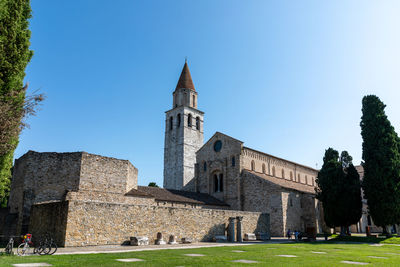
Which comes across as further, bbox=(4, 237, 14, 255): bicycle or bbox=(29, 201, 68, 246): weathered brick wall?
bbox=(29, 201, 68, 246): weathered brick wall

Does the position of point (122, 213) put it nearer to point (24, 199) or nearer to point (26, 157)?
point (24, 199)

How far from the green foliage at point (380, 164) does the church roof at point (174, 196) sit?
16007 millimetres

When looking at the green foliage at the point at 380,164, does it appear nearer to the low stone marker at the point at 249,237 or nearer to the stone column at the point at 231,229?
the low stone marker at the point at 249,237

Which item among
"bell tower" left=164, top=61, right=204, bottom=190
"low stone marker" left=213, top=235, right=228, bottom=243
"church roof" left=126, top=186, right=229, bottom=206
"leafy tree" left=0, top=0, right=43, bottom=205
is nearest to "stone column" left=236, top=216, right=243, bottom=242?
"low stone marker" left=213, top=235, right=228, bottom=243

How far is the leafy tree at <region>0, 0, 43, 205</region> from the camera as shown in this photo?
10.3 m

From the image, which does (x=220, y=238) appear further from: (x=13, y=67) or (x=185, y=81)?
(x=185, y=81)

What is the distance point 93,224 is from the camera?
59.0ft

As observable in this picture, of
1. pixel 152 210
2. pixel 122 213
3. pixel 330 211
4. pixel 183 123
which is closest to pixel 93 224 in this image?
pixel 122 213

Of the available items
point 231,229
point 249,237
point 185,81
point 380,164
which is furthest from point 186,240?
point 185,81

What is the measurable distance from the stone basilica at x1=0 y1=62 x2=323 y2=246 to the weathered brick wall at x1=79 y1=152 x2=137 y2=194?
0.07 m

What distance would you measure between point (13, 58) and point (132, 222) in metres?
12.2

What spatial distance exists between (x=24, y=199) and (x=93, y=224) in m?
7.04

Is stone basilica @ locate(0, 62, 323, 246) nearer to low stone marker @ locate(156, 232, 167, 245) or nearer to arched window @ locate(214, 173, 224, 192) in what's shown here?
arched window @ locate(214, 173, 224, 192)

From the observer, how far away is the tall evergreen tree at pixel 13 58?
10.7m
